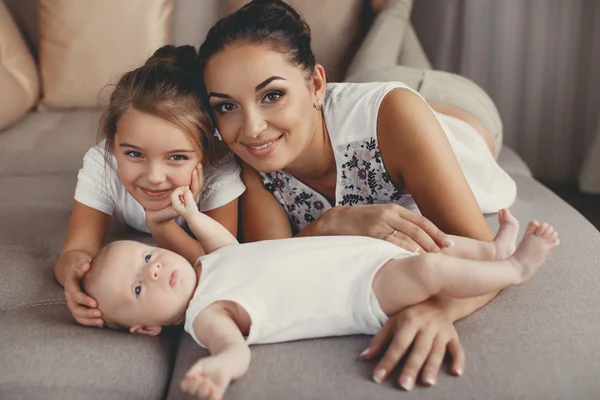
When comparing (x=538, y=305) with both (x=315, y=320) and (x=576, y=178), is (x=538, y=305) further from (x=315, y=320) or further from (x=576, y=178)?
(x=576, y=178)

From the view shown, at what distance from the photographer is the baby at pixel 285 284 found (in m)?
1.12

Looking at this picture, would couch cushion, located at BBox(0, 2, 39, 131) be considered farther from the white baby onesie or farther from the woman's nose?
the white baby onesie

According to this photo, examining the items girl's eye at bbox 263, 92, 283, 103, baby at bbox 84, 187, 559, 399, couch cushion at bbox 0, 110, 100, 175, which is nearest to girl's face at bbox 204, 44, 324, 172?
girl's eye at bbox 263, 92, 283, 103

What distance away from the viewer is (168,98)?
1365 millimetres

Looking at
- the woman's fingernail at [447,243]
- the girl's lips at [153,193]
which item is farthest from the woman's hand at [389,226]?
the girl's lips at [153,193]

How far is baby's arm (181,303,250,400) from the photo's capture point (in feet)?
3.10

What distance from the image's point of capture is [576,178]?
2.80 metres

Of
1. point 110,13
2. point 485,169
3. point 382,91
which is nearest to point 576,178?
point 485,169

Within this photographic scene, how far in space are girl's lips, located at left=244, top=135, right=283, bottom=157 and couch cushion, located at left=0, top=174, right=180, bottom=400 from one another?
0.37m

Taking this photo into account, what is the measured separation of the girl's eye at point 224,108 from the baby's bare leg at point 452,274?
0.44 m

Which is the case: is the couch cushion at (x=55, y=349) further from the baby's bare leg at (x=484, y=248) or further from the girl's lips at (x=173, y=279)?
the baby's bare leg at (x=484, y=248)

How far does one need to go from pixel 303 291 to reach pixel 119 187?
0.64 meters

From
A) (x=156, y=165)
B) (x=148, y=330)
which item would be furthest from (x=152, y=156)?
(x=148, y=330)

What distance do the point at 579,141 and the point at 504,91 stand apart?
1.15 ft
